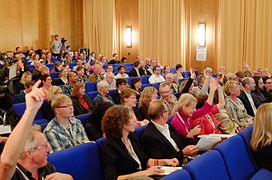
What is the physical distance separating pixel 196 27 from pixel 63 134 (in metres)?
10.3

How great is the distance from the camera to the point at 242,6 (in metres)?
11.4

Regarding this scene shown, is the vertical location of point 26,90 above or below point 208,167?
above

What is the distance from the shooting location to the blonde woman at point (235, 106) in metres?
5.24

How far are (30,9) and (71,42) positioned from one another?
2.68 metres

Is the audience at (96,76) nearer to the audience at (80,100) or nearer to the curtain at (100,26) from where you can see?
the audience at (80,100)

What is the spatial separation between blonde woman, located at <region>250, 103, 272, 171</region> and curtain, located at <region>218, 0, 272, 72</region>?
820cm

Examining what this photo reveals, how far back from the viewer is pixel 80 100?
5.57 meters

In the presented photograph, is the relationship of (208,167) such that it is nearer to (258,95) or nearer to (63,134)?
(63,134)

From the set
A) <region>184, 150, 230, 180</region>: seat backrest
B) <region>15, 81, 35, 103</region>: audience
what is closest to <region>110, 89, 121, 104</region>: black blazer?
<region>15, 81, 35, 103</region>: audience

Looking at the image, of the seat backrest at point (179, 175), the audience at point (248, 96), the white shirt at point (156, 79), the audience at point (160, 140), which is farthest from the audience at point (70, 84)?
the seat backrest at point (179, 175)

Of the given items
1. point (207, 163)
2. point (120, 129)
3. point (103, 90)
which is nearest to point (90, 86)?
point (103, 90)

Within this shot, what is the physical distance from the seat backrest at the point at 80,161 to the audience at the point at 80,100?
2426 mm

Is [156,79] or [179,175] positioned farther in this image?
[156,79]

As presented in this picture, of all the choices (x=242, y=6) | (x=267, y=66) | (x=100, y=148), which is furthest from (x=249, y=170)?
(x=242, y=6)
